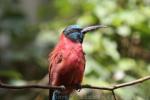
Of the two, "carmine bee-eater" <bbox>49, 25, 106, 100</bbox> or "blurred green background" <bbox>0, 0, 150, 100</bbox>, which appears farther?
"blurred green background" <bbox>0, 0, 150, 100</bbox>

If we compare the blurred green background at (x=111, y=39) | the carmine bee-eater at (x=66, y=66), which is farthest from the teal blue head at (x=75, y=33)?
the blurred green background at (x=111, y=39)

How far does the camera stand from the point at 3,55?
5.31 meters

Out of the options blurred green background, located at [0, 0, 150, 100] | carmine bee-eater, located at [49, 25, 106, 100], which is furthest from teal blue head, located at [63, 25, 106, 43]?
blurred green background, located at [0, 0, 150, 100]

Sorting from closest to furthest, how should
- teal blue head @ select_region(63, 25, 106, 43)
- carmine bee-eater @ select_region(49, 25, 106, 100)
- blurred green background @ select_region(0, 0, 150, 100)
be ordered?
1. carmine bee-eater @ select_region(49, 25, 106, 100)
2. teal blue head @ select_region(63, 25, 106, 43)
3. blurred green background @ select_region(0, 0, 150, 100)

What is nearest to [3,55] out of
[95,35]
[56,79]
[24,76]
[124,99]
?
[24,76]

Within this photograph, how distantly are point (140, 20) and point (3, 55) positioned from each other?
1.82 metres

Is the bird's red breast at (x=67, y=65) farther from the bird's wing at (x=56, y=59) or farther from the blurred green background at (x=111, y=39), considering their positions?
the blurred green background at (x=111, y=39)

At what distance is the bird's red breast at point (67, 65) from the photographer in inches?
93.4

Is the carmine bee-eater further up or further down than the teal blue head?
further down

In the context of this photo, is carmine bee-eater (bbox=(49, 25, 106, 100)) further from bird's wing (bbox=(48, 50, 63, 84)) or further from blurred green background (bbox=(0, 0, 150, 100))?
blurred green background (bbox=(0, 0, 150, 100))

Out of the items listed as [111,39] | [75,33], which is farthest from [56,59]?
[111,39]

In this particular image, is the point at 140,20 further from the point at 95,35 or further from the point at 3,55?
the point at 3,55

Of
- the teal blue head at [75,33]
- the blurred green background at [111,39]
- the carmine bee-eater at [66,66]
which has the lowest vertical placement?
the blurred green background at [111,39]

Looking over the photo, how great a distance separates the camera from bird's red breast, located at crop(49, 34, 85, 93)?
7.79 feet
